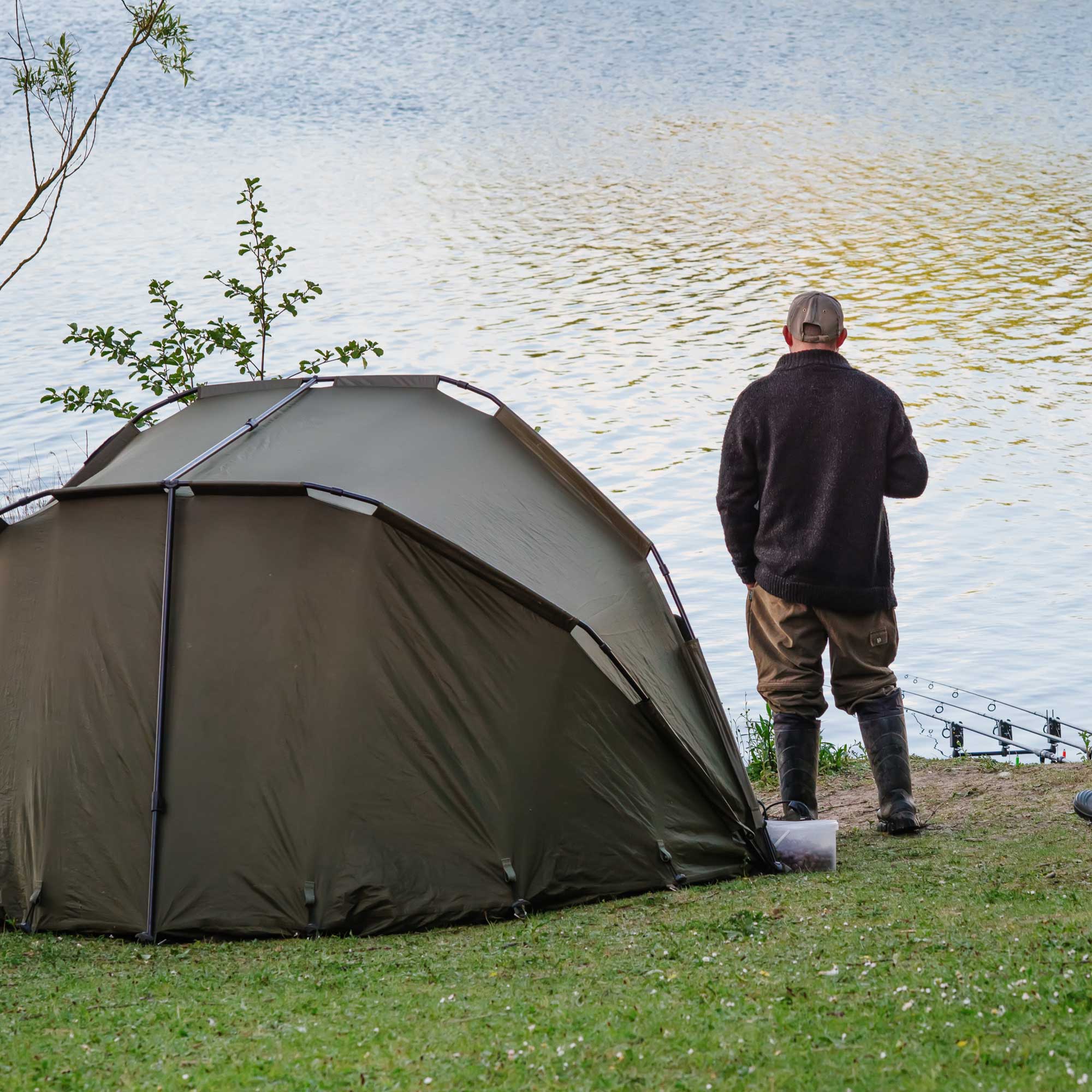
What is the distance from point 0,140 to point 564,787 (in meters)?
35.2

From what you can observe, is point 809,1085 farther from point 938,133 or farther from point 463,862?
point 938,133

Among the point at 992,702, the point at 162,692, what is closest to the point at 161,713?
the point at 162,692

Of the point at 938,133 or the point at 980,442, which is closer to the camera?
the point at 980,442

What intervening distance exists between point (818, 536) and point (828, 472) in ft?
0.86

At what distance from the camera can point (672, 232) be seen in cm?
2628

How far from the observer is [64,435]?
50.5 ft

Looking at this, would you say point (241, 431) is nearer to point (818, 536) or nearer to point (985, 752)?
point (818, 536)

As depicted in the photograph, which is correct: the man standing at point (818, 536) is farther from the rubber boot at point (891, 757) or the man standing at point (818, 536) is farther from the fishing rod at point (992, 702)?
the fishing rod at point (992, 702)

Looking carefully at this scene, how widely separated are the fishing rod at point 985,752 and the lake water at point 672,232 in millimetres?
975

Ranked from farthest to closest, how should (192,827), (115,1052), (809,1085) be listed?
(192,827) → (115,1052) → (809,1085)

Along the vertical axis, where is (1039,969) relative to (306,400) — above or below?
below

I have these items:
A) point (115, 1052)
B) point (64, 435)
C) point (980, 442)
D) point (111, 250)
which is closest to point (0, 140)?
point (111, 250)

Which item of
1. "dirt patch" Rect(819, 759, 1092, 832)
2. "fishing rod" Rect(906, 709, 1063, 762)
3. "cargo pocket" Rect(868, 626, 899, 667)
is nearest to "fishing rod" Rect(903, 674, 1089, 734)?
"fishing rod" Rect(906, 709, 1063, 762)

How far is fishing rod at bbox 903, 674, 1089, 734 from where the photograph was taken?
7648 mm
